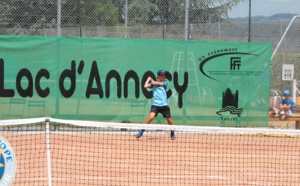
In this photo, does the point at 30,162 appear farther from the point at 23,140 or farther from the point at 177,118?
the point at 177,118

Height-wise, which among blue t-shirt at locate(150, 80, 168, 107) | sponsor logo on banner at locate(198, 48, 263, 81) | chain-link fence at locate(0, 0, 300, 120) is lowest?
blue t-shirt at locate(150, 80, 168, 107)

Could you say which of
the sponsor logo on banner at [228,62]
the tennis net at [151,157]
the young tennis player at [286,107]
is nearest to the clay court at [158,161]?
the tennis net at [151,157]

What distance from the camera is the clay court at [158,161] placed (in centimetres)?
790

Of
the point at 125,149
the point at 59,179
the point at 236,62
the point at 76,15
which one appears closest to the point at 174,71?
the point at 236,62

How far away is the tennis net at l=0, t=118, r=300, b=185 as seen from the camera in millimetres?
7574

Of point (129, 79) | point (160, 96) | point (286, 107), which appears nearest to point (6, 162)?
point (160, 96)

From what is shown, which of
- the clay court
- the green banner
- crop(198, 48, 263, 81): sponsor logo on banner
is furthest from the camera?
crop(198, 48, 263, 81): sponsor logo on banner

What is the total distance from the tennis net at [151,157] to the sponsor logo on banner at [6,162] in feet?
1.66

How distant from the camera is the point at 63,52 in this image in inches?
533

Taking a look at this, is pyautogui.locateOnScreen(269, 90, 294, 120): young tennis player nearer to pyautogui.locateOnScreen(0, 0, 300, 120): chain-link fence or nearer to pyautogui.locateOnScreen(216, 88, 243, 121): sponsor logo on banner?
pyautogui.locateOnScreen(216, 88, 243, 121): sponsor logo on banner

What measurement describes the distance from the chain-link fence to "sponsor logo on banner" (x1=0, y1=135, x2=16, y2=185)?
749 cm

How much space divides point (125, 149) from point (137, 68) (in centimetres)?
344

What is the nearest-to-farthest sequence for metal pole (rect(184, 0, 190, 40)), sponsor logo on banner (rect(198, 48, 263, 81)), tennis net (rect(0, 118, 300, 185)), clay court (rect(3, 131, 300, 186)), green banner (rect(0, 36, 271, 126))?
tennis net (rect(0, 118, 300, 185)), clay court (rect(3, 131, 300, 186)), green banner (rect(0, 36, 271, 126)), metal pole (rect(184, 0, 190, 40)), sponsor logo on banner (rect(198, 48, 263, 81))

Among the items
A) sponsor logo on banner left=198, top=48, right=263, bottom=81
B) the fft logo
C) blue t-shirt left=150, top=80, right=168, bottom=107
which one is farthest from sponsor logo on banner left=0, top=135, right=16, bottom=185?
the fft logo
